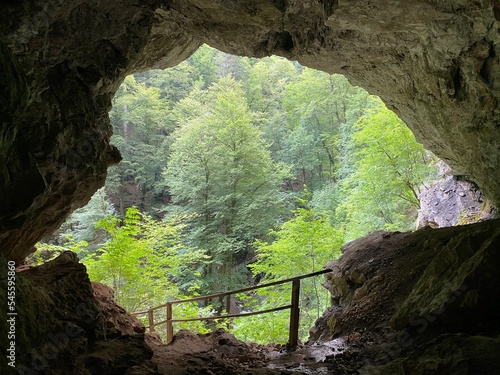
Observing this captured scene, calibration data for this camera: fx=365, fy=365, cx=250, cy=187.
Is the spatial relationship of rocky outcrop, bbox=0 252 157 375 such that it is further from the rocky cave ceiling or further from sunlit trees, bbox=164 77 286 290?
sunlit trees, bbox=164 77 286 290

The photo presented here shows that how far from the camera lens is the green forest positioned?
13.2 m

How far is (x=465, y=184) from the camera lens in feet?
34.9

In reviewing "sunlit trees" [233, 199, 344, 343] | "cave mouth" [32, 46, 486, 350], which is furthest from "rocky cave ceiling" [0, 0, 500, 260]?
"sunlit trees" [233, 199, 344, 343]

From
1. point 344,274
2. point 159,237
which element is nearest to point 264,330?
point 159,237

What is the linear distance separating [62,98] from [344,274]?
6.24m

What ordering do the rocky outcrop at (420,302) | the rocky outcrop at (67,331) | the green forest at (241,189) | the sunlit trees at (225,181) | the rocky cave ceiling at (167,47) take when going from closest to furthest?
the rocky outcrop at (420,302)
the rocky outcrop at (67,331)
the rocky cave ceiling at (167,47)
the green forest at (241,189)
the sunlit trees at (225,181)

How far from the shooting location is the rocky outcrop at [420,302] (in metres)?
3.23

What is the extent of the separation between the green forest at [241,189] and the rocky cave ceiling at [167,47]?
494 cm

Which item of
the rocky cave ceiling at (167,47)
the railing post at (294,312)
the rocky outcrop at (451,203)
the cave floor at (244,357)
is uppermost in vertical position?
the rocky cave ceiling at (167,47)

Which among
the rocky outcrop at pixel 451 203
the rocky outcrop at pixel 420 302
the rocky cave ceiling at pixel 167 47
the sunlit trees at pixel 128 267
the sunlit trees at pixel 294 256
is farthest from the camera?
the sunlit trees at pixel 294 256

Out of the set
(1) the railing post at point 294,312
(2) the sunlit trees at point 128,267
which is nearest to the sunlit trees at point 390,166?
(2) the sunlit trees at point 128,267

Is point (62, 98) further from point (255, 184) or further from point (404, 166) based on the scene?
point (255, 184)

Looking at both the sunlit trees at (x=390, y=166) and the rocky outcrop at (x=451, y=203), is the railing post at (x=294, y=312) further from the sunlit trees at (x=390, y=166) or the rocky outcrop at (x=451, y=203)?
the sunlit trees at (x=390, y=166)

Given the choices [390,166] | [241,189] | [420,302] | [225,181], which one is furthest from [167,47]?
[241,189]
